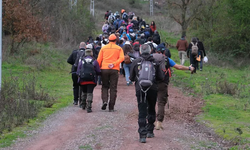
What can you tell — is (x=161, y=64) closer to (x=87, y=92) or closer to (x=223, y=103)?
(x=87, y=92)

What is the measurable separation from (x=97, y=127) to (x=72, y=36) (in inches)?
918

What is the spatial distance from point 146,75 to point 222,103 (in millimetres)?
6709

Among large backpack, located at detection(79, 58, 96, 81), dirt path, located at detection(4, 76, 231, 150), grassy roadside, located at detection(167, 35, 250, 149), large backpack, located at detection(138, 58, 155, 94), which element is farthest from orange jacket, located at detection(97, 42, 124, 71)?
large backpack, located at detection(138, 58, 155, 94)

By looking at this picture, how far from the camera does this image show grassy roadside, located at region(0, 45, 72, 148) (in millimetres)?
9551

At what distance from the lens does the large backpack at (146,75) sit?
26.9 ft

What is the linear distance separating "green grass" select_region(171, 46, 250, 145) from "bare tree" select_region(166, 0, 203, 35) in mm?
11788

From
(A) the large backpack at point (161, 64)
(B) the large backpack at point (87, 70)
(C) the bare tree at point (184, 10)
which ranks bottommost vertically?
(B) the large backpack at point (87, 70)

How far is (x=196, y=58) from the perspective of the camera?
21438mm

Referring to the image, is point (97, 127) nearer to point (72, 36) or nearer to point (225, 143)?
point (225, 143)

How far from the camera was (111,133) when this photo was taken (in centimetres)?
925

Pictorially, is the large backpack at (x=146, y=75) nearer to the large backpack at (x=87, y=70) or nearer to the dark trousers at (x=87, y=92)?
the large backpack at (x=87, y=70)

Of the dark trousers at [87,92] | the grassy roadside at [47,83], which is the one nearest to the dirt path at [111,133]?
the grassy roadside at [47,83]

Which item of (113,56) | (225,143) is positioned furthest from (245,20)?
(225,143)

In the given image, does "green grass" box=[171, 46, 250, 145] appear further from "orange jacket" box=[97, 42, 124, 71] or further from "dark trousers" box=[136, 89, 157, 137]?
"orange jacket" box=[97, 42, 124, 71]
